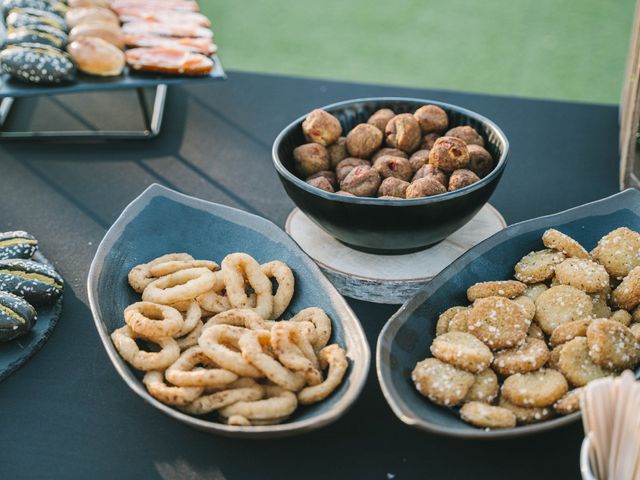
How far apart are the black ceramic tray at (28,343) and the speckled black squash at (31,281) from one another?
0.02 meters

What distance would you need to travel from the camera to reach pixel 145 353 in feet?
3.06

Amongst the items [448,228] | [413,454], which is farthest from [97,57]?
[413,454]

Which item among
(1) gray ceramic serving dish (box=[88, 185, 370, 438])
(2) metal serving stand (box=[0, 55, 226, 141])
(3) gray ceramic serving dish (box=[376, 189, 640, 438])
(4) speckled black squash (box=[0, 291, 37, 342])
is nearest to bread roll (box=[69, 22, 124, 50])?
(2) metal serving stand (box=[0, 55, 226, 141])

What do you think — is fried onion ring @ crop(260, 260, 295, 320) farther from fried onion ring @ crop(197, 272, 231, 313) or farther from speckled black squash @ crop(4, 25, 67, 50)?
speckled black squash @ crop(4, 25, 67, 50)

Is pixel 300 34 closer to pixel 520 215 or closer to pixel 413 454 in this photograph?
pixel 520 215

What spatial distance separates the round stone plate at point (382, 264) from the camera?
118cm

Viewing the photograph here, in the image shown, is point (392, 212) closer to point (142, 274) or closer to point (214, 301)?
point (214, 301)

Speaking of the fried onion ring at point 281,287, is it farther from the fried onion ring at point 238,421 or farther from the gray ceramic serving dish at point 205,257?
the fried onion ring at point 238,421

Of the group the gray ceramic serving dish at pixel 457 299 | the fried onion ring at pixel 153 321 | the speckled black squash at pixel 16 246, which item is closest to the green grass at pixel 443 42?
the gray ceramic serving dish at pixel 457 299

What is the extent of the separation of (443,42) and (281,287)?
3629 millimetres

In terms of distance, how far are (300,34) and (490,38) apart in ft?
4.28

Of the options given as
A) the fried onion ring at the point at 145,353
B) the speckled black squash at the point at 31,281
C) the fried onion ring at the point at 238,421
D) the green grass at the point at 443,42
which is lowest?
the green grass at the point at 443,42

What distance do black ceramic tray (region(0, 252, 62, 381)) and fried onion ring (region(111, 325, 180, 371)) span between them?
0.65ft

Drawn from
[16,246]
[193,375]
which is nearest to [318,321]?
[193,375]
